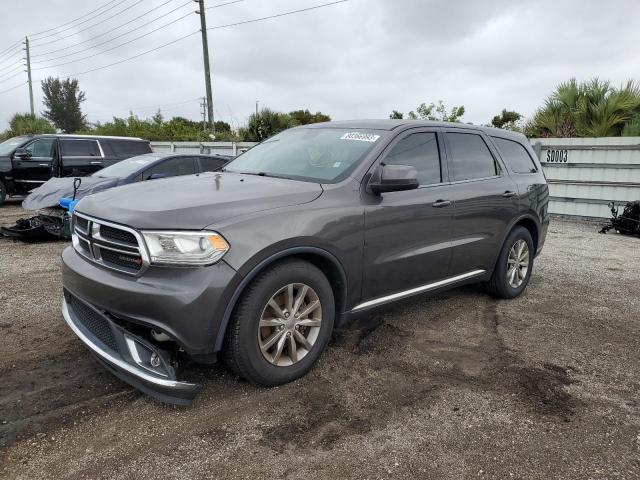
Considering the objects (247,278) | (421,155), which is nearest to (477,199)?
(421,155)

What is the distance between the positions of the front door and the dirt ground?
0.59m

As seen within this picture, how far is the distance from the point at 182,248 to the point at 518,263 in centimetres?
381

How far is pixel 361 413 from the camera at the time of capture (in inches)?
114

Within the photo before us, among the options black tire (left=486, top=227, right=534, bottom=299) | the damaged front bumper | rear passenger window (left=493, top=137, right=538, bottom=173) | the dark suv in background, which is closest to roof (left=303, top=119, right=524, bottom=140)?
rear passenger window (left=493, top=137, right=538, bottom=173)

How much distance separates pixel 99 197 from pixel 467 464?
2740 mm

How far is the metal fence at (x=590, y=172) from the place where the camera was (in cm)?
1066

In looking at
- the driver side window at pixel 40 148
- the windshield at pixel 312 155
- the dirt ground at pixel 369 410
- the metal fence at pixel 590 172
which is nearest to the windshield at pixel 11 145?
the driver side window at pixel 40 148

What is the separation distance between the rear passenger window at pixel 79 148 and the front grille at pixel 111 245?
920cm

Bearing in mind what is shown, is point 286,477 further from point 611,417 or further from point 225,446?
point 611,417

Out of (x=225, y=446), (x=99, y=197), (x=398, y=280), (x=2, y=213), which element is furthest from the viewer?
(x=2, y=213)

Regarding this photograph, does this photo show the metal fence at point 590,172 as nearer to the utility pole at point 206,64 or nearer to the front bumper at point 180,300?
the front bumper at point 180,300

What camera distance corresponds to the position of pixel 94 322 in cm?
297

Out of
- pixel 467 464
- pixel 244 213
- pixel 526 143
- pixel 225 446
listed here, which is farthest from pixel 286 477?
pixel 526 143

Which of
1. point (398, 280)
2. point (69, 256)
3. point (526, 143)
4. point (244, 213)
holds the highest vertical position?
point (526, 143)
